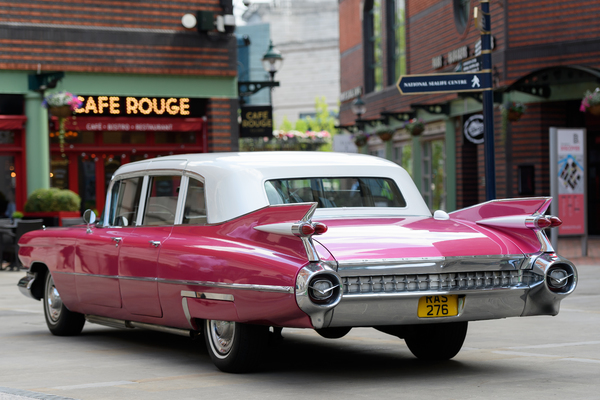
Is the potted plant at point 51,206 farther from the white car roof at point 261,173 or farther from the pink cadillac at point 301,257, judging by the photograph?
the white car roof at point 261,173

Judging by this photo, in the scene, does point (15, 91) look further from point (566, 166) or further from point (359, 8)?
point (359, 8)

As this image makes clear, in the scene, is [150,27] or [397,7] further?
[397,7]

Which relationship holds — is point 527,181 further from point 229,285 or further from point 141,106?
point 229,285

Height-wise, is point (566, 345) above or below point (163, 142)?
below

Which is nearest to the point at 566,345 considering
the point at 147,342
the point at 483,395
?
the point at 483,395

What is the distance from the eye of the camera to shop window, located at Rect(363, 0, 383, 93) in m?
38.5

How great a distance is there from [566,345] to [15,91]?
15.6m

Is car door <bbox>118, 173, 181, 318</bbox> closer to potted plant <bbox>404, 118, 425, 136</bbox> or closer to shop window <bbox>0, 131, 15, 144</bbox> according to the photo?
shop window <bbox>0, 131, 15, 144</bbox>

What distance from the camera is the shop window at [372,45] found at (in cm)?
3853

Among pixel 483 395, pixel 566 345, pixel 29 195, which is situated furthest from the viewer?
pixel 29 195

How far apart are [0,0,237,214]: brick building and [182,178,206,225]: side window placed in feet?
44.4

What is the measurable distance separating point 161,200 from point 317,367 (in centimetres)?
189

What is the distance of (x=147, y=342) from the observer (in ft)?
27.7

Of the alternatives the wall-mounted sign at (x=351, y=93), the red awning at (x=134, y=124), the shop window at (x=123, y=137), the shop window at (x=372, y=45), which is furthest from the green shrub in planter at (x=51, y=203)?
the wall-mounted sign at (x=351, y=93)
